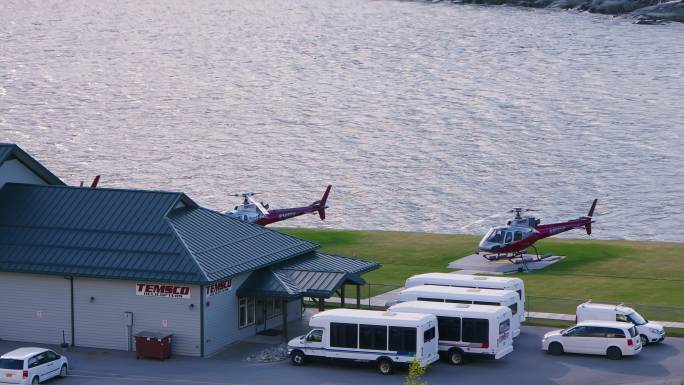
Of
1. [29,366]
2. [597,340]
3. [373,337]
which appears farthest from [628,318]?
[29,366]

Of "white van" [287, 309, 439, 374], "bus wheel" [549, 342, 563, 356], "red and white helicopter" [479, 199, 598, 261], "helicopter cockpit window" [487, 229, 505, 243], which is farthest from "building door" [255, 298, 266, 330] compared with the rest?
"helicopter cockpit window" [487, 229, 505, 243]

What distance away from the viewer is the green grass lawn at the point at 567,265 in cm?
6344

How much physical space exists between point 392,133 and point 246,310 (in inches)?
3562

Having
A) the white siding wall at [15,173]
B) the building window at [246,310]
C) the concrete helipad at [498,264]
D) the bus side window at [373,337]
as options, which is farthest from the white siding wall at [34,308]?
the concrete helipad at [498,264]

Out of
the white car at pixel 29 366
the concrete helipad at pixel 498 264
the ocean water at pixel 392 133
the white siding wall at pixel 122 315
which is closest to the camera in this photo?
the white car at pixel 29 366

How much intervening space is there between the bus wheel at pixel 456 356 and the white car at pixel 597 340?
4080 mm

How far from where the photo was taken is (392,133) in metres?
145

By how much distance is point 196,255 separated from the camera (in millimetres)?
52812

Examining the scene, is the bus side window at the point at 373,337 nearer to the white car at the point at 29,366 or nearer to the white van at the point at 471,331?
the white van at the point at 471,331

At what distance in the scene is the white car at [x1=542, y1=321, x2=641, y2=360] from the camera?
5069 centimetres

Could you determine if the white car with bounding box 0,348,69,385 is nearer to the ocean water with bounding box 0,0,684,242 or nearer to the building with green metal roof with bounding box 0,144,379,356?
the building with green metal roof with bounding box 0,144,379,356

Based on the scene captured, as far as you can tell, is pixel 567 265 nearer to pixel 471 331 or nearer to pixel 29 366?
pixel 471 331

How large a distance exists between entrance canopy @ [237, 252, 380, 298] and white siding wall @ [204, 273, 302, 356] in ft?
1.61

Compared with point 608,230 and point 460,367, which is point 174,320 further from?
point 608,230
